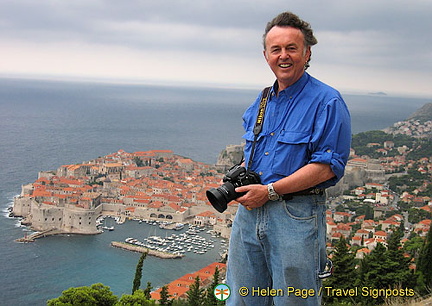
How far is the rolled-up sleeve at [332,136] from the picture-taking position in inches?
42.1

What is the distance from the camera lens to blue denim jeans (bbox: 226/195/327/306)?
1106 mm

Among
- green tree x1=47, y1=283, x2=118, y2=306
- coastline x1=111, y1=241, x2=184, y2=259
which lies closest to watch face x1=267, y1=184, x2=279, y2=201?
green tree x1=47, y1=283, x2=118, y2=306

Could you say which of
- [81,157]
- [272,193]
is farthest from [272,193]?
[81,157]

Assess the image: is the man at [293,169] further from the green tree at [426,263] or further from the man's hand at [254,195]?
the green tree at [426,263]

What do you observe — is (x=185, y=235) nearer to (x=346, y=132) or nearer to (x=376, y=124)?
(x=346, y=132)

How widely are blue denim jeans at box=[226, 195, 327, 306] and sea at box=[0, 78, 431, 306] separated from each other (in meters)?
11.3

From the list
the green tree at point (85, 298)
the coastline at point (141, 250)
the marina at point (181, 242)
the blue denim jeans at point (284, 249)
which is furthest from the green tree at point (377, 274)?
the coastline at point (141, 250)

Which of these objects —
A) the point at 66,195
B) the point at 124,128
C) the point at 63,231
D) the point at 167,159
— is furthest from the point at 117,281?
the point at 124,128

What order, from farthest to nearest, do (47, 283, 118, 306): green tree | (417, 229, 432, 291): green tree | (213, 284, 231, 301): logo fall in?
(417, 229, 432, 291): green tree → (47, 283, 118, 306): green tree → (213, 284, 231, 301): logo

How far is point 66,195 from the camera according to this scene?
18.7m

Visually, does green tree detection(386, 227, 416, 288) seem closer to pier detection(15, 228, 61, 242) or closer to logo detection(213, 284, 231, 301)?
logo detection(213, 284, 231, 301)

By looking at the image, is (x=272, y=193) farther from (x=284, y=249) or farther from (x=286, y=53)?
(x=286, y=53)

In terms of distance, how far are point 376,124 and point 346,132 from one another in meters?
54.5

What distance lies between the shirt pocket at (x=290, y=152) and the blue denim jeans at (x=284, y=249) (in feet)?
0.26
